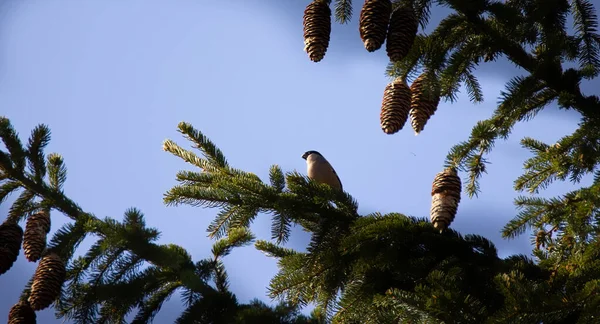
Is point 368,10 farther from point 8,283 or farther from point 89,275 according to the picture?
point 8,283

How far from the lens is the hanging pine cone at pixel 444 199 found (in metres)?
3.02

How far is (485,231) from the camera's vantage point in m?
7.43

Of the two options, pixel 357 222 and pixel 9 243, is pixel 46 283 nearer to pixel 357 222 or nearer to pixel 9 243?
pixel 9 243

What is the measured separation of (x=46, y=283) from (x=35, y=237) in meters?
0.22

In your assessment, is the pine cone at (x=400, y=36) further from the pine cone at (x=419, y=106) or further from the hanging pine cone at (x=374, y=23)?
the pine cone at (x=419, y=106)

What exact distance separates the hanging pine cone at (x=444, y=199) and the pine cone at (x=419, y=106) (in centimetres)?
34

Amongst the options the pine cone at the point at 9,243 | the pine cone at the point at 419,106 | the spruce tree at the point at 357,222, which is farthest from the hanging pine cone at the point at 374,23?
the pine cone at the point at 9,243

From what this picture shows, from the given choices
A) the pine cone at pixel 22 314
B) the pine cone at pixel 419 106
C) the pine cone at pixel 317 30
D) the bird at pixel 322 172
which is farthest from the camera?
the bird at pixel 322 172

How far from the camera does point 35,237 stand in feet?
10.2

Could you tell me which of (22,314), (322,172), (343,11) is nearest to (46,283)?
(22,314)

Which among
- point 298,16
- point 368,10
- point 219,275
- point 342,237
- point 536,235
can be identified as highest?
point 298,16

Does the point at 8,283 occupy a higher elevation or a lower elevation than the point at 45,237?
higher

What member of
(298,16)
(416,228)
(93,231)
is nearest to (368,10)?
(416,228)

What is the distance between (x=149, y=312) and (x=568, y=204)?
64.7 inches
